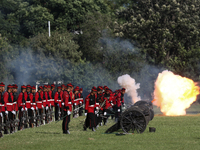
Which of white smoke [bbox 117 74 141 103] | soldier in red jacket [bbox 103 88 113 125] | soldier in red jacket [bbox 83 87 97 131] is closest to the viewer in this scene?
soldier in red jacket [bbox 83 87 97 131]

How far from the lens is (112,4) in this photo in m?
75.9

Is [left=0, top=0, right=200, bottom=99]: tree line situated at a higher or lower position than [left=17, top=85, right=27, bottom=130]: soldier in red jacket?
higher

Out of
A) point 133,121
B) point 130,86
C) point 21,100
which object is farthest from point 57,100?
Result: point 130,86

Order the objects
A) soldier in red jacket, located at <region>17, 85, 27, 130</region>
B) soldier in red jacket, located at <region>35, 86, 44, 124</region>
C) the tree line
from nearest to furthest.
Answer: soldier in red jacket, located at <region>17, 85, 27, 130</region>
soldier in red jacket, located at <region>35, 86, 44, 124</region>
the tree line

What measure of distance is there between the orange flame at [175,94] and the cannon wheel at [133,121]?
13146 millimetres

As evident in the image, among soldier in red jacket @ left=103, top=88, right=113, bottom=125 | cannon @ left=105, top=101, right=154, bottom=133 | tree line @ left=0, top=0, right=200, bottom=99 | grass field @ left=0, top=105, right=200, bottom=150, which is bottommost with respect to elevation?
grass field @ left=0, top=105, right=200, bottom=150

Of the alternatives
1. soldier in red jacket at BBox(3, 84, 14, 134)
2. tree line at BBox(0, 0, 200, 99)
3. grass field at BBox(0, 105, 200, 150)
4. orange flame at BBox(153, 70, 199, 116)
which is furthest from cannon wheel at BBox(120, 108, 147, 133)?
tree line at BBox(0, 0, 200, 99)

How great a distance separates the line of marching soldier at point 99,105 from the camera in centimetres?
2248

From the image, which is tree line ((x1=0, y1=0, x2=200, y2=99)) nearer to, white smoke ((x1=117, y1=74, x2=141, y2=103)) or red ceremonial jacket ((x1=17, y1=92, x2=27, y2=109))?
white smoke ((x1=117, y1=74, x2=141, y2=103))

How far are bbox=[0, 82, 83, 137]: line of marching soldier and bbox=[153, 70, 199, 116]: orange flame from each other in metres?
7.21

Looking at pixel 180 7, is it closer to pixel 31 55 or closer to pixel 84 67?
pixel 84 67

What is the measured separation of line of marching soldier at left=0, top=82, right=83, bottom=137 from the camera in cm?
2134

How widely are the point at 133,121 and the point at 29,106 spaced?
7226 millimetres

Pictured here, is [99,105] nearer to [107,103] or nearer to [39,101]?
[107,103]
